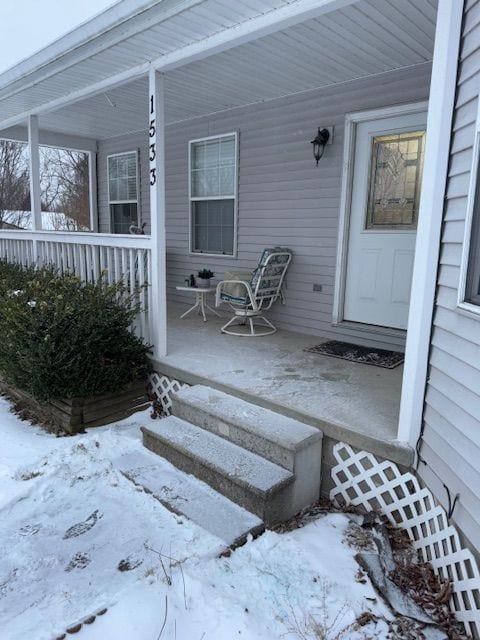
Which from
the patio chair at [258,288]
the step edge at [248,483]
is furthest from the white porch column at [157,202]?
the step edge at [248,483]

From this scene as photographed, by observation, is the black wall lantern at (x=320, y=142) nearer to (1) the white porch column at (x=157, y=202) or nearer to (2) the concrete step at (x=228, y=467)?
(1) the white porch column at (x=157, y=202)

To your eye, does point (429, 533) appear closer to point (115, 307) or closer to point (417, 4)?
point (115, 307)

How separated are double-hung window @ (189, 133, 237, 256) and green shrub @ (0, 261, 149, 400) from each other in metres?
2.12

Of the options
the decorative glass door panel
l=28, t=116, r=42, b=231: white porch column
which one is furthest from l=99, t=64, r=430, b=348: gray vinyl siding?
l=28, t=116, r=42, b=231: white porch column

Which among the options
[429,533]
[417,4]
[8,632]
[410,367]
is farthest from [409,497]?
[417,4]

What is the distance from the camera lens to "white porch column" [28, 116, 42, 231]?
5.21m

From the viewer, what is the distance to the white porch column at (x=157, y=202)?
11.4 ft

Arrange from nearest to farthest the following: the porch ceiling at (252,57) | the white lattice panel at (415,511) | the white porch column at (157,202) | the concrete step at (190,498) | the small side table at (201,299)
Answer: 1. the white lattice panel at (415,511)
2. the concrete step at (190,498)
3. the porch ceiling at (252,57)
4. the white porch column at (157,202)
5. the small side table at (201,299)

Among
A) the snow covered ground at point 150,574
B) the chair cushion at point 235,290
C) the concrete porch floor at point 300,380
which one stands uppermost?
the chair cushion at point 235,290

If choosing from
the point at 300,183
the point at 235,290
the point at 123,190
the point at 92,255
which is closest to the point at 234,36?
the point at 300,183

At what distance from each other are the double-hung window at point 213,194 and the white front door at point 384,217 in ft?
5.26

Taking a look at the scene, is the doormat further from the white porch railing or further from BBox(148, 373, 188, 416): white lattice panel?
the white porch railing

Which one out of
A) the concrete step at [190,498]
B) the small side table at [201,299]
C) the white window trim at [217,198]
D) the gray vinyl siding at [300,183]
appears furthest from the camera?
the white window trim at [217,198]

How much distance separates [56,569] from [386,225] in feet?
11.5
